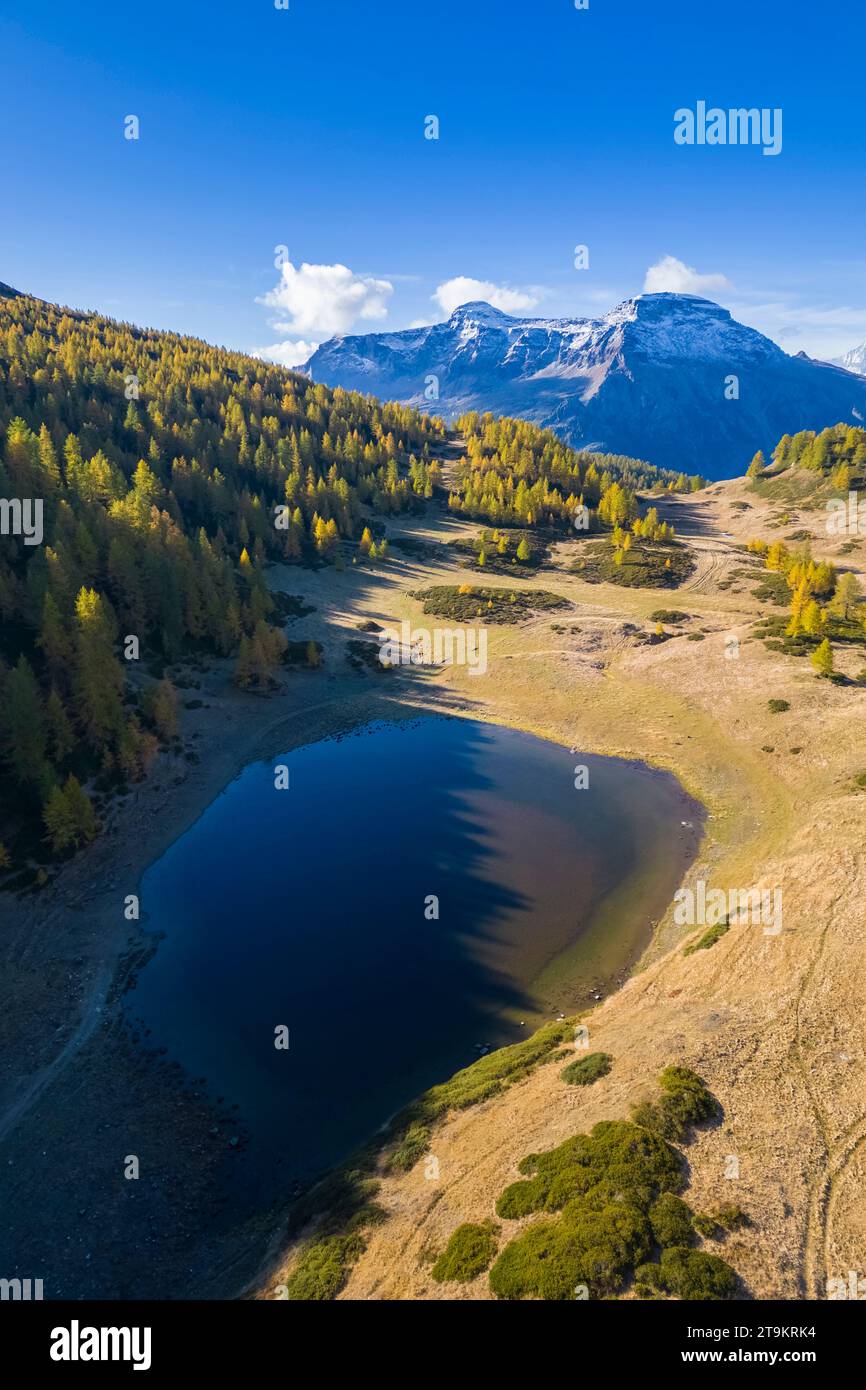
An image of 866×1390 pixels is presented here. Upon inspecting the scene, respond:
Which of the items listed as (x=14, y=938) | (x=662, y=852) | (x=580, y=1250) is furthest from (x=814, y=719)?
(x=14, y=938)

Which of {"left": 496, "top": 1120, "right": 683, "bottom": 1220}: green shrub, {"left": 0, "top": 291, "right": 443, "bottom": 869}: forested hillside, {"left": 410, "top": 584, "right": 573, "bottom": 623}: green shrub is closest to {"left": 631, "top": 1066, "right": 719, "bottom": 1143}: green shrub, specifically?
{"left": 496, "top": 1120, "right": 683, "bottom": 1220}: green shrub

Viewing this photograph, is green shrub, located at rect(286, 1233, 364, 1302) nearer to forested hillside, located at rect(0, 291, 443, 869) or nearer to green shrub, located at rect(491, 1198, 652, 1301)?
green shrub, located at rect(491, 1198, 652, 1301)

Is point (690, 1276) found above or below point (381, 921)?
above

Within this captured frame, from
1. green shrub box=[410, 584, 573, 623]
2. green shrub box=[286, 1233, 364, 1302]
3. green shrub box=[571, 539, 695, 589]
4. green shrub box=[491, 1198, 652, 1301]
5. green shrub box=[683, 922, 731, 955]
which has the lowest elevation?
green shrub box=[286, 1233, 364, 1302]

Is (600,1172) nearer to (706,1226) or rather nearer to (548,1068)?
(706,1226)

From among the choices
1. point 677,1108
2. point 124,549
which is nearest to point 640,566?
point 124,549
